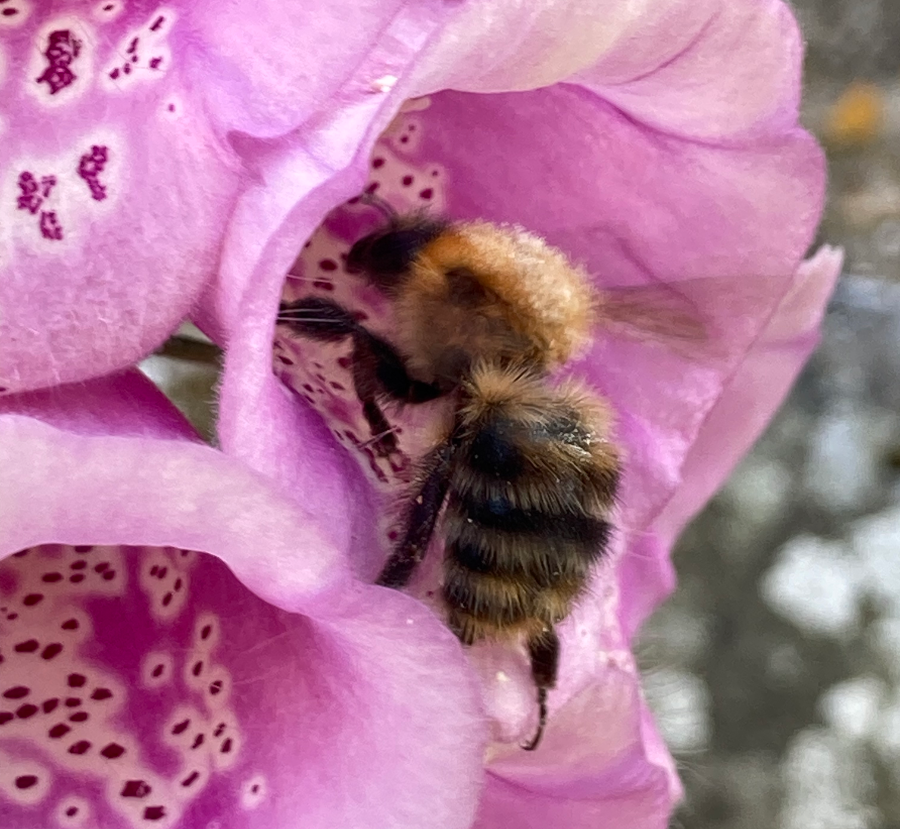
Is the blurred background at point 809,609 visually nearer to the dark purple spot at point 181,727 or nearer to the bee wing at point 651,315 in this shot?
the bee wing at point 651,315

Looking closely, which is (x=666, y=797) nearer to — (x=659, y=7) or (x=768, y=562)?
(x=659, y=7)

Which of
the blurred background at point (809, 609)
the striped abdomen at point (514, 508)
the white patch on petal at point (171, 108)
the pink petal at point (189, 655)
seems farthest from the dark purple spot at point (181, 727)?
the blurred background at point (809, 609)

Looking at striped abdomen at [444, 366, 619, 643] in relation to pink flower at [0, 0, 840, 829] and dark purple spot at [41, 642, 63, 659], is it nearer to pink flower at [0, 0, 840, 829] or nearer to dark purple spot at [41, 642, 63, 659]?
pink flower at [0, 0, 840, 829]

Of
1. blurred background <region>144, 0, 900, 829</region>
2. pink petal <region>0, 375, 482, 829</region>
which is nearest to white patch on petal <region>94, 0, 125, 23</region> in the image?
pink petal <region>0, 375, 482, 829</region>

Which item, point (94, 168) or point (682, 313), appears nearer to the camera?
point (94, 168)

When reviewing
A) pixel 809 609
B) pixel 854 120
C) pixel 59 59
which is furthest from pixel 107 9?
pixel 854 120

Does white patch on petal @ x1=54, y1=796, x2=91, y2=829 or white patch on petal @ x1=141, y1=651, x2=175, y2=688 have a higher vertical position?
white patch on petal @ x1=141, y1=651, x2=175, y2=688

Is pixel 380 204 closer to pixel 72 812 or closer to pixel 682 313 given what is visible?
pixel 682 313
